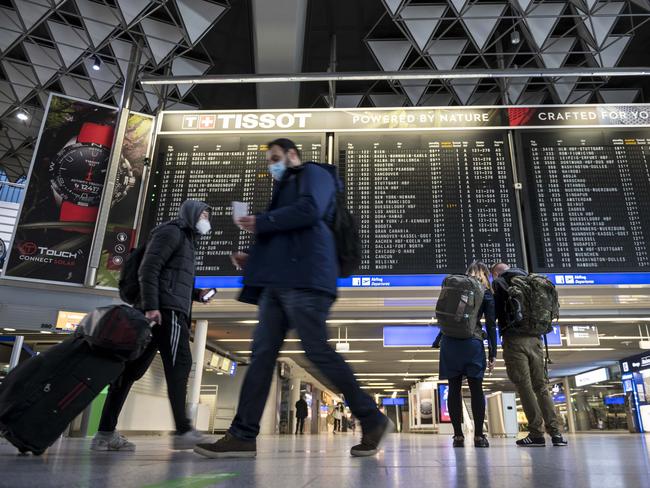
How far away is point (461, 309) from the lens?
12.5 ft

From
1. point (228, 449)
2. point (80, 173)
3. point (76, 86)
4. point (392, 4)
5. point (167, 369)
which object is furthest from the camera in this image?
point (76, 86)

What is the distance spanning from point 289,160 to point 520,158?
5576 mm

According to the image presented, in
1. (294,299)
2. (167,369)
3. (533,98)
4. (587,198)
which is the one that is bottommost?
(167,369)

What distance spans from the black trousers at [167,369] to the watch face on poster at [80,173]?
4966 millimetres

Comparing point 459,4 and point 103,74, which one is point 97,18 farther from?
point 459,4

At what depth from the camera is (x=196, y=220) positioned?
3131 mm

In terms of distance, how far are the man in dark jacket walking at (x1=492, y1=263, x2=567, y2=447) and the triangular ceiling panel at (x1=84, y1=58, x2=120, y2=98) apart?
979cm

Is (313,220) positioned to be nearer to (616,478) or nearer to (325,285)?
(325,285)

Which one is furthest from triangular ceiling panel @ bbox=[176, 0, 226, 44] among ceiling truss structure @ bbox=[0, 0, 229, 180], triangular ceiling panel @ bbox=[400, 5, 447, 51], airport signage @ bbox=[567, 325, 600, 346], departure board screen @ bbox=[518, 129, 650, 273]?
airport signage @ bbox=[567, 325, 600, 346]

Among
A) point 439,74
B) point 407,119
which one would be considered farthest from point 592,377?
point 439,74

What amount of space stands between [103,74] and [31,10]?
1991 millimetres

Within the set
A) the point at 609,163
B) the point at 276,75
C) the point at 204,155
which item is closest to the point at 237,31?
the point at 276,75

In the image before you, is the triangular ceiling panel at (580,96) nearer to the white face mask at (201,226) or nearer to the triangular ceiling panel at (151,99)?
the triangular ceiling panel at (151,99)

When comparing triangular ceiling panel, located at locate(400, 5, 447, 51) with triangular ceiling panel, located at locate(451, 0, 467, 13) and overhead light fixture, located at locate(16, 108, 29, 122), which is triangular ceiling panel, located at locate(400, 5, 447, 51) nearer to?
triangular ceiling panel, located at locate(451, 0, 467, 13)
